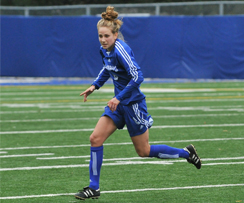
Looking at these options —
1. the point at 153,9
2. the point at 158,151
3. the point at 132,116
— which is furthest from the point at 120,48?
the point at 153,9

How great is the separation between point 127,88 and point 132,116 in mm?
337

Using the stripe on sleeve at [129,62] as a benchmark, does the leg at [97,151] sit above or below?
below

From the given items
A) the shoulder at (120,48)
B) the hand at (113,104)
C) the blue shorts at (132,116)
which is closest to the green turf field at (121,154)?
the blue shorts at (132,116)

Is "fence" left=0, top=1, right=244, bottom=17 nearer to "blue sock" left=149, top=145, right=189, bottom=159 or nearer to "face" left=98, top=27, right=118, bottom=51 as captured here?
"blue sock" left=149, top=145, right=189, bottom=159

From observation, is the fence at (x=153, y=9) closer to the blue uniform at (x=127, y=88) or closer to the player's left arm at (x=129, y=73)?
the blue uniform at (x=127, y=88)

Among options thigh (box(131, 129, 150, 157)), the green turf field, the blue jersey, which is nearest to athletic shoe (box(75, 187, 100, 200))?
the green turf field

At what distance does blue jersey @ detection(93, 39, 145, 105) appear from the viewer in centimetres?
596

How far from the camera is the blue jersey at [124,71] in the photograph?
596 cm

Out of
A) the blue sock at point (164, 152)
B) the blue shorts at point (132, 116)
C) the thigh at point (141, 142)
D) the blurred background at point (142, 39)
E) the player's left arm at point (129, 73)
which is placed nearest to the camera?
the player's left arm at point (129, 73)

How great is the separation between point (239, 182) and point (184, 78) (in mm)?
18167

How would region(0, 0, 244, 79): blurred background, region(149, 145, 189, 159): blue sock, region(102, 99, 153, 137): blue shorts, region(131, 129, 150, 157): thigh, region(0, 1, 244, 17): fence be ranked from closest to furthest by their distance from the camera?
region(102, 99, 153, 137): blue shorts
region(131, 129, 150, 157): thigh
region(149, 145, 189, 159): blue sock
region(0, 0, 244, 79): blurred background
region(0, 1, 244, 17): fence

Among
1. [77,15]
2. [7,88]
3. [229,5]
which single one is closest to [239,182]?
[7,88]

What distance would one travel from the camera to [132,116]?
615 centimetres

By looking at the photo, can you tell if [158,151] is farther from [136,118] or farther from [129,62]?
[129,62]
